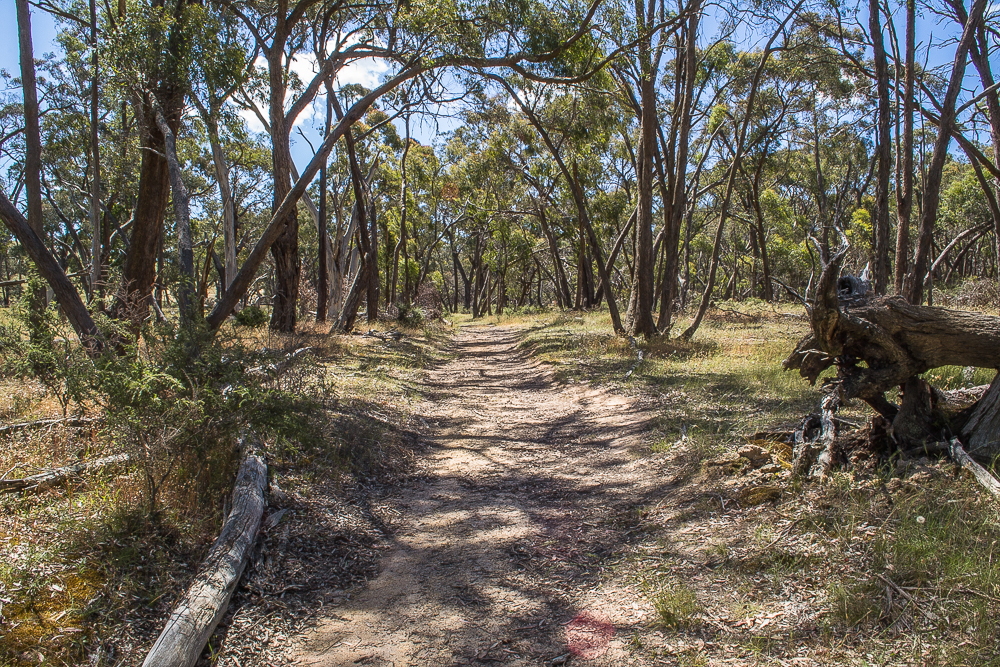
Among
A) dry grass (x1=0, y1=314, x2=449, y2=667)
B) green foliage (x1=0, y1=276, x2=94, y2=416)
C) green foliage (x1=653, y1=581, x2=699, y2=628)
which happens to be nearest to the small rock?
green foliage (x1=653, y1=581, x2=699, y2=628)

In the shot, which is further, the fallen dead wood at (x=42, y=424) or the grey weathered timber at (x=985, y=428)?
the fallen dead wood at (x=42, y=424)

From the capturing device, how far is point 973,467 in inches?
137

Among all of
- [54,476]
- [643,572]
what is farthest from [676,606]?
[54,476]

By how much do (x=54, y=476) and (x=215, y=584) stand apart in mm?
1579

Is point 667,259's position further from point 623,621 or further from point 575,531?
point 623,621

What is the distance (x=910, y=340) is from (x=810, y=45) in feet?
35.9

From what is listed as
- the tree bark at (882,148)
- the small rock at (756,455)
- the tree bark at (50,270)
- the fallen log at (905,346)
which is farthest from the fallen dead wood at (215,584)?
the tree bark at (882,148)

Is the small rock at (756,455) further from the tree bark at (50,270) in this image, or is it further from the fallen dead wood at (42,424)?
the tree bark at (50,270)

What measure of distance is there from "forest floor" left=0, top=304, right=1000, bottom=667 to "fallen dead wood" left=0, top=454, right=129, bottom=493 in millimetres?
87

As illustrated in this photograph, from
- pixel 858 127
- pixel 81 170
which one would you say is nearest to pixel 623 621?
pixel 858 127

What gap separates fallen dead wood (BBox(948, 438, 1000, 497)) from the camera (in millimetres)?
3264

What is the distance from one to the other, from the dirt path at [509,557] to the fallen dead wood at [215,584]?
497 mm

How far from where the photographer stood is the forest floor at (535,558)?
275cm

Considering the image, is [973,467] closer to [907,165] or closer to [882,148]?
[882,148]
